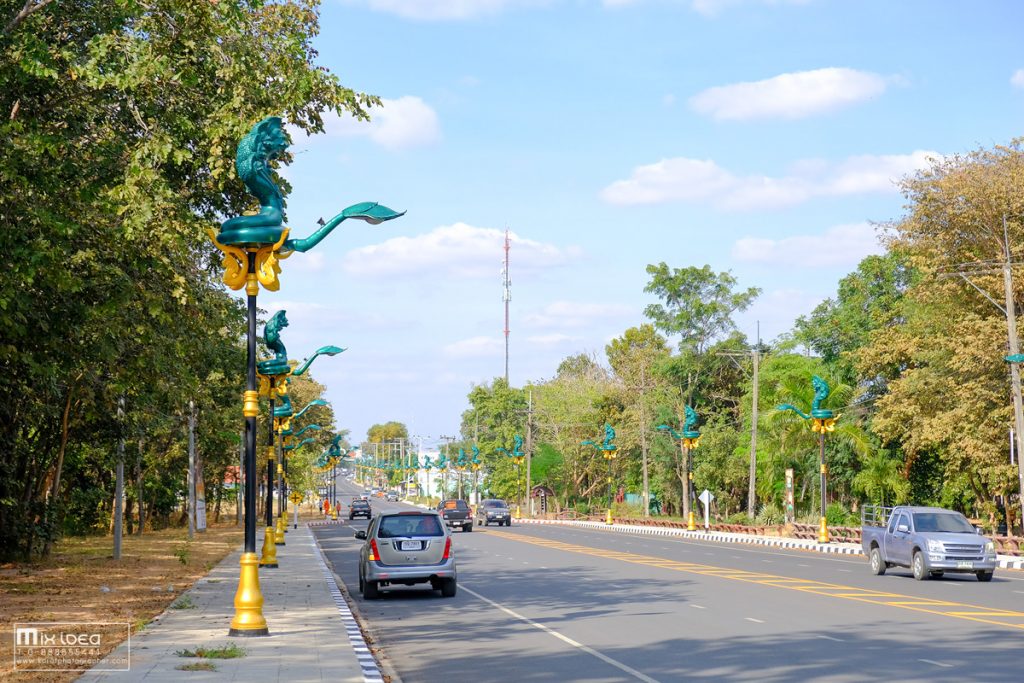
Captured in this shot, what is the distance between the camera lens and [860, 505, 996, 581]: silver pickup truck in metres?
27.8

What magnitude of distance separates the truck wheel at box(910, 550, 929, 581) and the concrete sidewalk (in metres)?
13.5

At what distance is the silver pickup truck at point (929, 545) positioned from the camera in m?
27.8

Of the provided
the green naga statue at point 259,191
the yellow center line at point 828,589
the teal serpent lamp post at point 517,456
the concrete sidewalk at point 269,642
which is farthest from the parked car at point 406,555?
the teal serpent lamp post at point 517,456

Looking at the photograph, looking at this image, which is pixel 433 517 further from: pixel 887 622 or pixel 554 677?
pixel 554 677

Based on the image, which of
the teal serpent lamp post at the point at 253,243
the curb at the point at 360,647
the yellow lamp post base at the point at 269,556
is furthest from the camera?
the yellow lamp post base at the point at 269,556

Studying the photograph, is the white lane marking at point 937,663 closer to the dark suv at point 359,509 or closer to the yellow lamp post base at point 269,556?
the yellow lamp post base at point 269,556

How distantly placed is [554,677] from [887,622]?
7.45m

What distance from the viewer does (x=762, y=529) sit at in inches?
2462

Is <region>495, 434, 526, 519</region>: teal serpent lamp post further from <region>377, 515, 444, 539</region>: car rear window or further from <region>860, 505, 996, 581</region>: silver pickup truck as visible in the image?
<region>377, 515, 444, 539</region>: car rear window

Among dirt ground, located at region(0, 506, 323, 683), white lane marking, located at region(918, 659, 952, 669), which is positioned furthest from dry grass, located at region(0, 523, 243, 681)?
white lane marking, located at region(918, 659, 952, 669)

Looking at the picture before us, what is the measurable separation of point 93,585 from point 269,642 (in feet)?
41.0

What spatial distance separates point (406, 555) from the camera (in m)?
24.0

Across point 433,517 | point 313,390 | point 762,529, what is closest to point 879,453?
point 762,529

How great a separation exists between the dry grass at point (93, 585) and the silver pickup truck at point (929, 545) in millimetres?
16417
